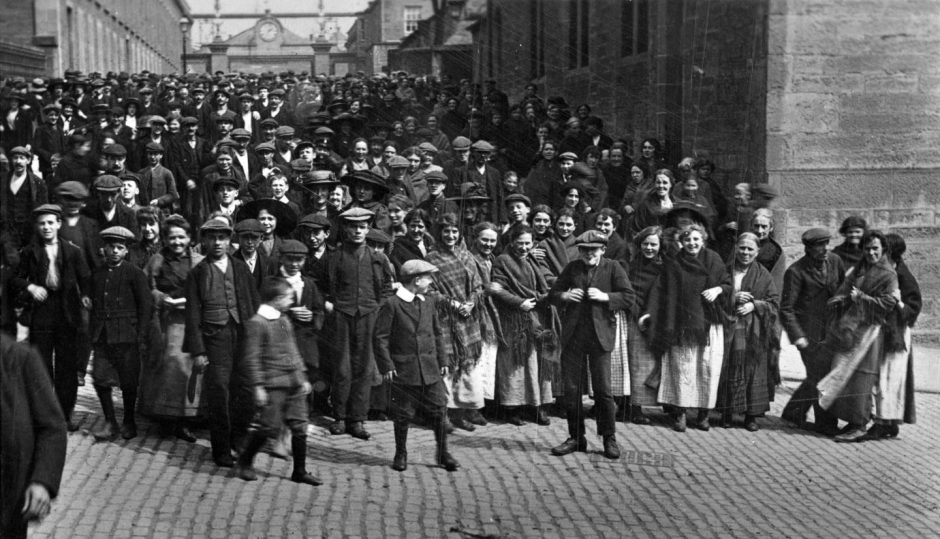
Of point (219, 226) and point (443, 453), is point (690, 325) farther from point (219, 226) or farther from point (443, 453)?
point (219, 226)

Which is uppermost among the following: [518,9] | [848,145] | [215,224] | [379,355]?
[518,9]

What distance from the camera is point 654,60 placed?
15.6 metres

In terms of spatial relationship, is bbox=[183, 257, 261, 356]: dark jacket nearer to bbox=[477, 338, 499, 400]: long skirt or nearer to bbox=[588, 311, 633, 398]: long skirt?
bbox=[477, 338, 499, 400]: long skirt

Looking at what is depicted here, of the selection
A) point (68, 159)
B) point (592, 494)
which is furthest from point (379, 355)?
point (68, 159)

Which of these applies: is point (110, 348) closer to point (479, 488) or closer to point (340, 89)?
point (479, 488)

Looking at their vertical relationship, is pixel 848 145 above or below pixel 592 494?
above

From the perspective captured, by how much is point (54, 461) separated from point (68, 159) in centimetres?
707

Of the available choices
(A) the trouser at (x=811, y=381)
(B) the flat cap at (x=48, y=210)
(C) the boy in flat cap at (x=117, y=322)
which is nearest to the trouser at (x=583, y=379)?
(A) the trouser at (x=811, y=381)

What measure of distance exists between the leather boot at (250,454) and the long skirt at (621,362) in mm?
2899

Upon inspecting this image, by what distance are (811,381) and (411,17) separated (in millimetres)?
4220

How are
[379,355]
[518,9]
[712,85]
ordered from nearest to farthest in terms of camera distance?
[379,355] → [712,85] → [518,9]

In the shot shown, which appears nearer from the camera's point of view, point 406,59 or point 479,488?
point 479,488

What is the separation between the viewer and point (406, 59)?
8117mm

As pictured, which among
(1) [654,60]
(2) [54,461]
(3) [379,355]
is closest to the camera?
(2) [54,461]
